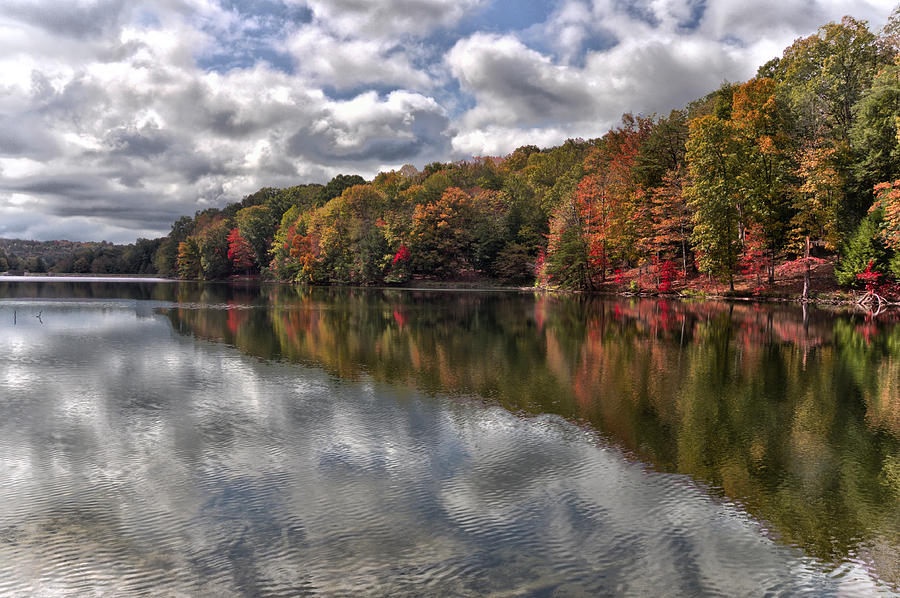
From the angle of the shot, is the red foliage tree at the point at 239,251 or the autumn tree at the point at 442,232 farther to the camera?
the red foliage tree at the point at 239,251

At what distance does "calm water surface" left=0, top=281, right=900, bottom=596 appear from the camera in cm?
488

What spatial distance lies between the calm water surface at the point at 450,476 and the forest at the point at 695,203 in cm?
2532

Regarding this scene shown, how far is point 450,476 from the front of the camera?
23.1ft

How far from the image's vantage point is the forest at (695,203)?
35906 mm

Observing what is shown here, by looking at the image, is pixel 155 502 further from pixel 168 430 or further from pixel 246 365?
pixel 246 365

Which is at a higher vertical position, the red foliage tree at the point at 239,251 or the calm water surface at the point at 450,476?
the red foliage tree at the point at 239,251

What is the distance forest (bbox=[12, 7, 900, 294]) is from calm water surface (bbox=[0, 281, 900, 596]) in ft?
83.1

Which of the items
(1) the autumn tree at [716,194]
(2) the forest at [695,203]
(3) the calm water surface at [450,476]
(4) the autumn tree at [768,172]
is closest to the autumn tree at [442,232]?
(2) the forest at [695,203]

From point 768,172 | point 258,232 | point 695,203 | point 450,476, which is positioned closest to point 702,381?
point 450,476

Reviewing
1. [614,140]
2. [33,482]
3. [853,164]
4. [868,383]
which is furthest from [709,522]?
[614,140]

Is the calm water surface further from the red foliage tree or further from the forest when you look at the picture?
the red foliage tree

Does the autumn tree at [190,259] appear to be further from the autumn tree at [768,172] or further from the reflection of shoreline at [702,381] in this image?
the autumn tree at [768,172]

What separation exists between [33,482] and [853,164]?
45.5m

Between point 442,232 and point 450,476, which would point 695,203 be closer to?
point 442,232
